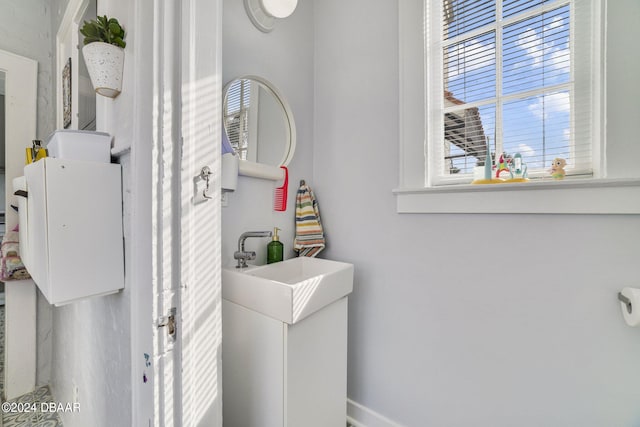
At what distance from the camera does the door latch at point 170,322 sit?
0.55 m

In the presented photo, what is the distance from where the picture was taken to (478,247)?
3.23ft

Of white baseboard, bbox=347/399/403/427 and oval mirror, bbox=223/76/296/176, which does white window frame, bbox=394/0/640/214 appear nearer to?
oval mirror, bbox=223/76/296/176

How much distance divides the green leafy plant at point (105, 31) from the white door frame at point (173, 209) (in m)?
0.25

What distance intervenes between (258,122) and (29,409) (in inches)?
77.7

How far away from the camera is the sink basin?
828 mm

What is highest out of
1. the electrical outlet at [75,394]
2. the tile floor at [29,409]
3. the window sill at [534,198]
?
the window sill at [534,198]

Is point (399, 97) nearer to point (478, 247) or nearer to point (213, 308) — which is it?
point (478, 247)

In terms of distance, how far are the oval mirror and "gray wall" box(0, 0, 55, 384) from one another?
51.2 inches

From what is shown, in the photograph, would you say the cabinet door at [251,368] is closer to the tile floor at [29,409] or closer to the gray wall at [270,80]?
the gray wall at [270,80]

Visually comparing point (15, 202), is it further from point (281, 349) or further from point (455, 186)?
point (455, 186)

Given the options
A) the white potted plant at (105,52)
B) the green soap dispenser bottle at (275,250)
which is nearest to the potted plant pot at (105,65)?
the white potted plant at (105,52)

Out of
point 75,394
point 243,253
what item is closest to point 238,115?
point 243,253

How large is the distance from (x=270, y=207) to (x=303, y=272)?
361 mm

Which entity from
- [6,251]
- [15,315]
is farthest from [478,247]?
[15,315]
